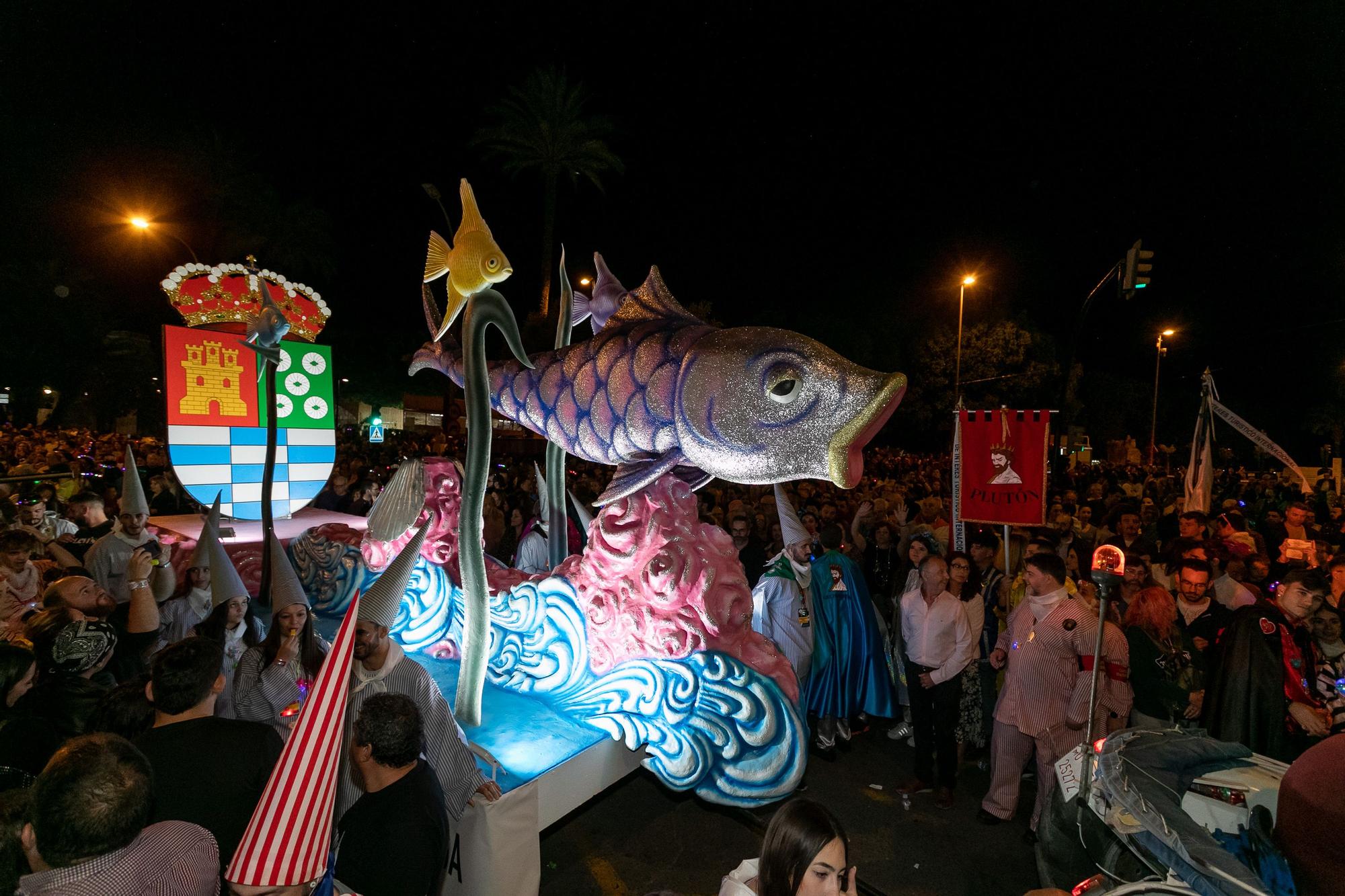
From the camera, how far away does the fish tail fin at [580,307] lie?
4.30 m

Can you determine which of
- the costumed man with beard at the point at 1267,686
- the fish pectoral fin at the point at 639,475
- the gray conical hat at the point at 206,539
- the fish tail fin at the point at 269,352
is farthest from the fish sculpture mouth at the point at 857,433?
the fish tail fin at the point at 269,352

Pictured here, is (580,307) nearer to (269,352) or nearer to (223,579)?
(269,352)

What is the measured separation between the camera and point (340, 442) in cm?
2094

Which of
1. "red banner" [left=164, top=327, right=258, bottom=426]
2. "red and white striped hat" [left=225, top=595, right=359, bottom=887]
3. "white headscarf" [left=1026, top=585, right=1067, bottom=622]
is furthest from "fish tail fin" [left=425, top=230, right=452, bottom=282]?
"white headscarf" [left=1026, top=585, right=1067, bottom=622]

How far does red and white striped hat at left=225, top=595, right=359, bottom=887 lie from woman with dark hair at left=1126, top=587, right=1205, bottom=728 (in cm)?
420

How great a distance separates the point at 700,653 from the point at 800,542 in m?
1.61

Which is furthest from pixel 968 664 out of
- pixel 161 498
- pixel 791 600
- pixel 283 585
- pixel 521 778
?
pixel 161 498

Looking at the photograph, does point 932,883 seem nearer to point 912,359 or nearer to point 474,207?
point 474,207

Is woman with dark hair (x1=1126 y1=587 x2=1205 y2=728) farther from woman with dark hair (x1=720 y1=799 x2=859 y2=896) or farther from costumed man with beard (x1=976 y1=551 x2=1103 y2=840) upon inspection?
woman with dark hair (x1=720 y1=799 x2=859 y2=896)

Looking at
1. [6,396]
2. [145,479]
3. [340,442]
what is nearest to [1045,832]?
[145,479]

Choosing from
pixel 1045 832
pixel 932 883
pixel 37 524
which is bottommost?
pixel 932 883

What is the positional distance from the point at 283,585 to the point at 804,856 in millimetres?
2861

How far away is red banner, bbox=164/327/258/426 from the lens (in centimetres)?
509

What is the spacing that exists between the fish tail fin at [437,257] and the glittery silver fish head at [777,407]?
1.60m
